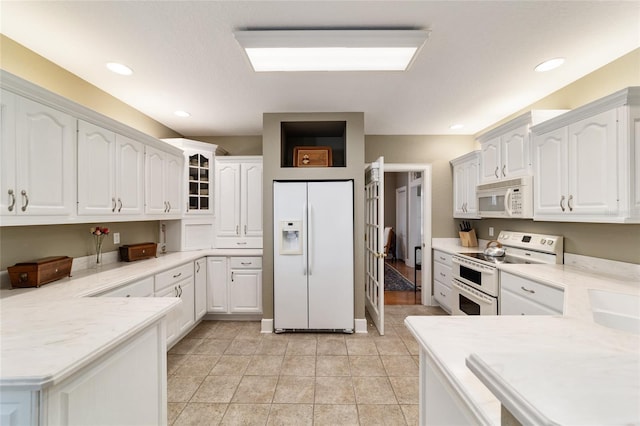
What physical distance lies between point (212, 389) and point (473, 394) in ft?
6.87

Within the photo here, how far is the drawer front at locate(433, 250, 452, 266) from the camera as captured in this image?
3471 mm

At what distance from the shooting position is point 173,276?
104 inches

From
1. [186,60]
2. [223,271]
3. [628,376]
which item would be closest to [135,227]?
[223,271]

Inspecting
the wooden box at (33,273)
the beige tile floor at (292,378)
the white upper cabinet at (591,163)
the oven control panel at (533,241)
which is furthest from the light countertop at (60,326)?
the oven control panel at (533,241)

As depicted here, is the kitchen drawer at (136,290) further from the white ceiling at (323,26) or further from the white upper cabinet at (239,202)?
the white ceiling at (323,26)

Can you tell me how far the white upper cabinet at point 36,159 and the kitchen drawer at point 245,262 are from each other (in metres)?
1.71

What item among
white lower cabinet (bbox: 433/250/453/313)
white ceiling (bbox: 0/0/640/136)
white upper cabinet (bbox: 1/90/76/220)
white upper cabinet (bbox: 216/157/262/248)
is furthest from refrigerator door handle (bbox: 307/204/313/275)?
white upper cabinet (bbox: 1/90/76/220)

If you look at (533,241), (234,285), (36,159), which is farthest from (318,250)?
(36,159)

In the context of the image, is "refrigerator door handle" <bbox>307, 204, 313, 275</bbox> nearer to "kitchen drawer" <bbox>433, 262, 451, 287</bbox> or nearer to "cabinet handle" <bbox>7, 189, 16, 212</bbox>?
"kitchen drawer" <bbox>433, 262, 451, 287</bbox>

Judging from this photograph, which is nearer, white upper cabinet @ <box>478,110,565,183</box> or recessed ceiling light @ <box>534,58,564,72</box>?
recessed ceiling light @ <box>534,58,564,72</box>

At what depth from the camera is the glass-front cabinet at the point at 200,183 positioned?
11.4 feet

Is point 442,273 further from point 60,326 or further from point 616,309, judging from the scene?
point 60,326

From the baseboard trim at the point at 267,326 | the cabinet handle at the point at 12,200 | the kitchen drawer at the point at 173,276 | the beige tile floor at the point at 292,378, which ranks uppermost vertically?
the cabinet handle at the point at 12,200

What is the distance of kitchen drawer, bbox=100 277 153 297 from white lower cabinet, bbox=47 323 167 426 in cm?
82
